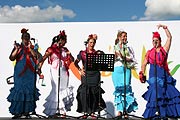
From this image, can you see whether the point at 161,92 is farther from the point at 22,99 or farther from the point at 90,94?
the point at 22,99

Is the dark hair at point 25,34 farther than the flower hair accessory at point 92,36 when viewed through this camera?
Yes

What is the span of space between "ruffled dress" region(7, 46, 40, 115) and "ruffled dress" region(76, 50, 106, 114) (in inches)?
46.5

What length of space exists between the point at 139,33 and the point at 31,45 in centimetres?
257

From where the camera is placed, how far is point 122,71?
371 inches

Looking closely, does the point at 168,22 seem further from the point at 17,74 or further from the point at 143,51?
the point at 17,74

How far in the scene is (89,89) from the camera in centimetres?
953

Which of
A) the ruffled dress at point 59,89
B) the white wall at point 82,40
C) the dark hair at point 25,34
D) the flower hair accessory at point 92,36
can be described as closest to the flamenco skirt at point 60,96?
the ruffled dress at point 59,89

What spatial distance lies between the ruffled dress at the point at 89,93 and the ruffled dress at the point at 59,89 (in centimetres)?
24

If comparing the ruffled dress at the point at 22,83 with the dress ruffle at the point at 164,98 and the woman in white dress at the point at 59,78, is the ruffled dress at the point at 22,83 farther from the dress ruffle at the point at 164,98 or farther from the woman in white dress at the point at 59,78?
the dress ruffle at the point at 164,98

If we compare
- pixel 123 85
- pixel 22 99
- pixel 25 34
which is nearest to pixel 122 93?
pixel 123 85

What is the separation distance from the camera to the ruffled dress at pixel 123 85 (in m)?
9.37

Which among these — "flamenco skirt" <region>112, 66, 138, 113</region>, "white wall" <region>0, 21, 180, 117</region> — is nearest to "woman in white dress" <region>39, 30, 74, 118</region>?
"white wall" <region>0, 21, 180, 117</region>

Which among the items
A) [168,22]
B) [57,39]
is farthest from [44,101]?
[168,22]

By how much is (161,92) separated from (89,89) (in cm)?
164
